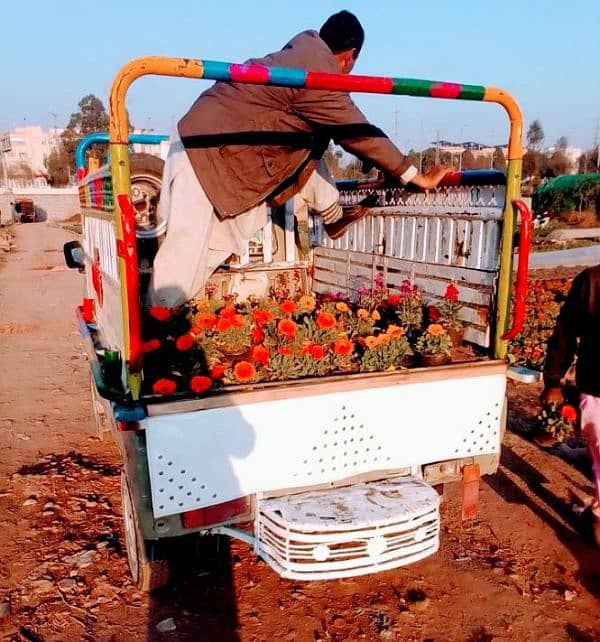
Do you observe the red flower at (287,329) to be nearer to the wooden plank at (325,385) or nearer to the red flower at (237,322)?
the red flower at (237,322)

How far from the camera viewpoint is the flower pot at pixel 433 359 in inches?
111

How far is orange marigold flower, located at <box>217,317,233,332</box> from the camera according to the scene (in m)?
2.80

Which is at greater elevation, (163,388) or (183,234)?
(183,234)

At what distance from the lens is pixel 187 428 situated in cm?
224

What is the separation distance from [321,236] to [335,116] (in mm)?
2528

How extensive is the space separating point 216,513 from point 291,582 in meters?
0.97

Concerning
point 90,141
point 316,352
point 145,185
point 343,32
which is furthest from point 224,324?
point 90,141

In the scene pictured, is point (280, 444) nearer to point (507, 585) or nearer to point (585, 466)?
point (507, 585)

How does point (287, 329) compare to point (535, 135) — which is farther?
point (535, 135)

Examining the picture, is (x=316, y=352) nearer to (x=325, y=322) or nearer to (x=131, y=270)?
(x=325, y=322)

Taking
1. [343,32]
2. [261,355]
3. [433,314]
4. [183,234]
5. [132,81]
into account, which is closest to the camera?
[132,81]

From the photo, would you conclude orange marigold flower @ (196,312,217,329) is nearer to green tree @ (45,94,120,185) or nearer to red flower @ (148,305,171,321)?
red flower @ (148,305,171,321)

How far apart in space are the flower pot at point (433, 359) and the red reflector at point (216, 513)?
104 centimetres

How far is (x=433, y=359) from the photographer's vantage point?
281cm
